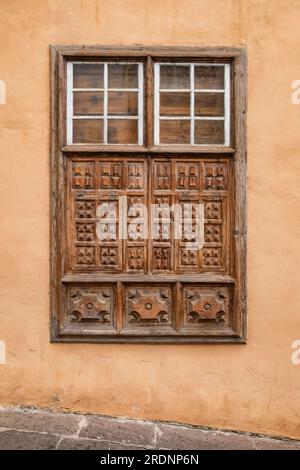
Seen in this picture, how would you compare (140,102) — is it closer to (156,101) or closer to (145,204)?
(156,101)

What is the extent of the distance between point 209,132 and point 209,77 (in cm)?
51

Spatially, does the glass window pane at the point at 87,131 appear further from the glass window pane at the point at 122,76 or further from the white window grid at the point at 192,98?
the white window grid at the point at 192,98

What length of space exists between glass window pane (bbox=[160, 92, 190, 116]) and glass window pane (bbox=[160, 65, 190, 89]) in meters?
0.08

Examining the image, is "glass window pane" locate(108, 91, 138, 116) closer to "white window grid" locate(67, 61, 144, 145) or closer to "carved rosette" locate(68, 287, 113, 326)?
"white window grid" locate(67, 61, 144, 145)

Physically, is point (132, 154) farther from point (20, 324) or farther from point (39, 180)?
point (20, 324)

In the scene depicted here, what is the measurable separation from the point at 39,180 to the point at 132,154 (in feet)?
2.96

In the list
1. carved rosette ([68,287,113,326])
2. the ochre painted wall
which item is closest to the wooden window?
carved rosette ([68,287,113,326])

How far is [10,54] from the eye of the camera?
4.83m

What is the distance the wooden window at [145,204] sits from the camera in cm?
484

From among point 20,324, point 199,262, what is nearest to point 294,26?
point 199,262

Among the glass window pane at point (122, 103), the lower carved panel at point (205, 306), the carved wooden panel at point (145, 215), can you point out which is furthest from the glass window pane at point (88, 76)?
the lower carved panel at point (205, 306)

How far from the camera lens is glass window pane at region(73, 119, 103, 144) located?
193 inches

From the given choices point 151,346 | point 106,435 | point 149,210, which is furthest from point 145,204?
point 106,435
